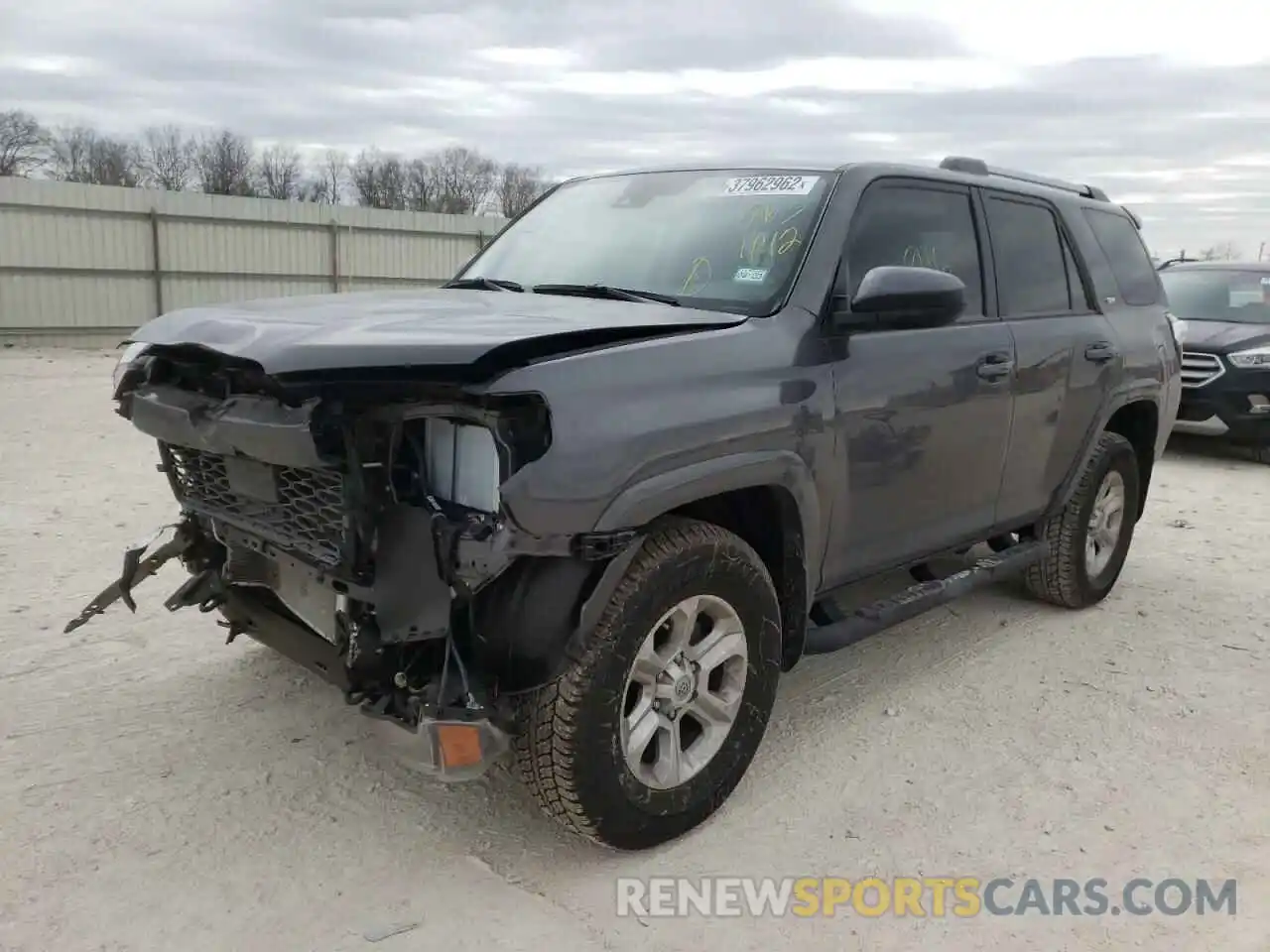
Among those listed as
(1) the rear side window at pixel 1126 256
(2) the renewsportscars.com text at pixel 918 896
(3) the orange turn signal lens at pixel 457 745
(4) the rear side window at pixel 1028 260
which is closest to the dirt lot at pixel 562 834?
(2) the renewsportscars.com text at pixel 918 896

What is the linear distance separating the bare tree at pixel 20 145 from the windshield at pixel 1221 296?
55376 mm

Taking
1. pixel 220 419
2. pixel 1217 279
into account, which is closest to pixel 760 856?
pixel 220 419

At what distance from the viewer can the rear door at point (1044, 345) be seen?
439 centimetres

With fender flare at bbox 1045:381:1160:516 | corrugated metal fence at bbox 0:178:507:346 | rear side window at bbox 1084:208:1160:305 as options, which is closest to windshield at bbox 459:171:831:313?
fender flare at bbox 1045:381:1160:516

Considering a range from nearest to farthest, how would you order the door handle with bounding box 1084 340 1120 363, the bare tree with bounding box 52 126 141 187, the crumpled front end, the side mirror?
the crumpled front end → the side mirror → the door handle with bounding box 1084 340 1120 363 → the bare tree with bounding box 52 126 141 187

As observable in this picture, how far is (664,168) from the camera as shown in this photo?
4.23 metres

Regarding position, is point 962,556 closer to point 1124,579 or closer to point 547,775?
point 1124,579

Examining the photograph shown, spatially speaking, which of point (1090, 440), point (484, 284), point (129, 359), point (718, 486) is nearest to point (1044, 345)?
point (1090, 440)

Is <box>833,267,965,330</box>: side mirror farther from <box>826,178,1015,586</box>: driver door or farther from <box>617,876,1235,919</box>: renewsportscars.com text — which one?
<box>617,876,1235,919</box>: renewsportscars.com text

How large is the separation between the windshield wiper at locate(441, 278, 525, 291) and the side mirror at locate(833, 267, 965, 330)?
126 centimetres

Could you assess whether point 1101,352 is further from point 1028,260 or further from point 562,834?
point 562,834

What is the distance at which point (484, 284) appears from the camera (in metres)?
4.06

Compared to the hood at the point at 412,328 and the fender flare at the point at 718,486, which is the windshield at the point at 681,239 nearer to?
the hood at the point at 412,328

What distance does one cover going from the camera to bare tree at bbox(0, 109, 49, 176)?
171 ft
